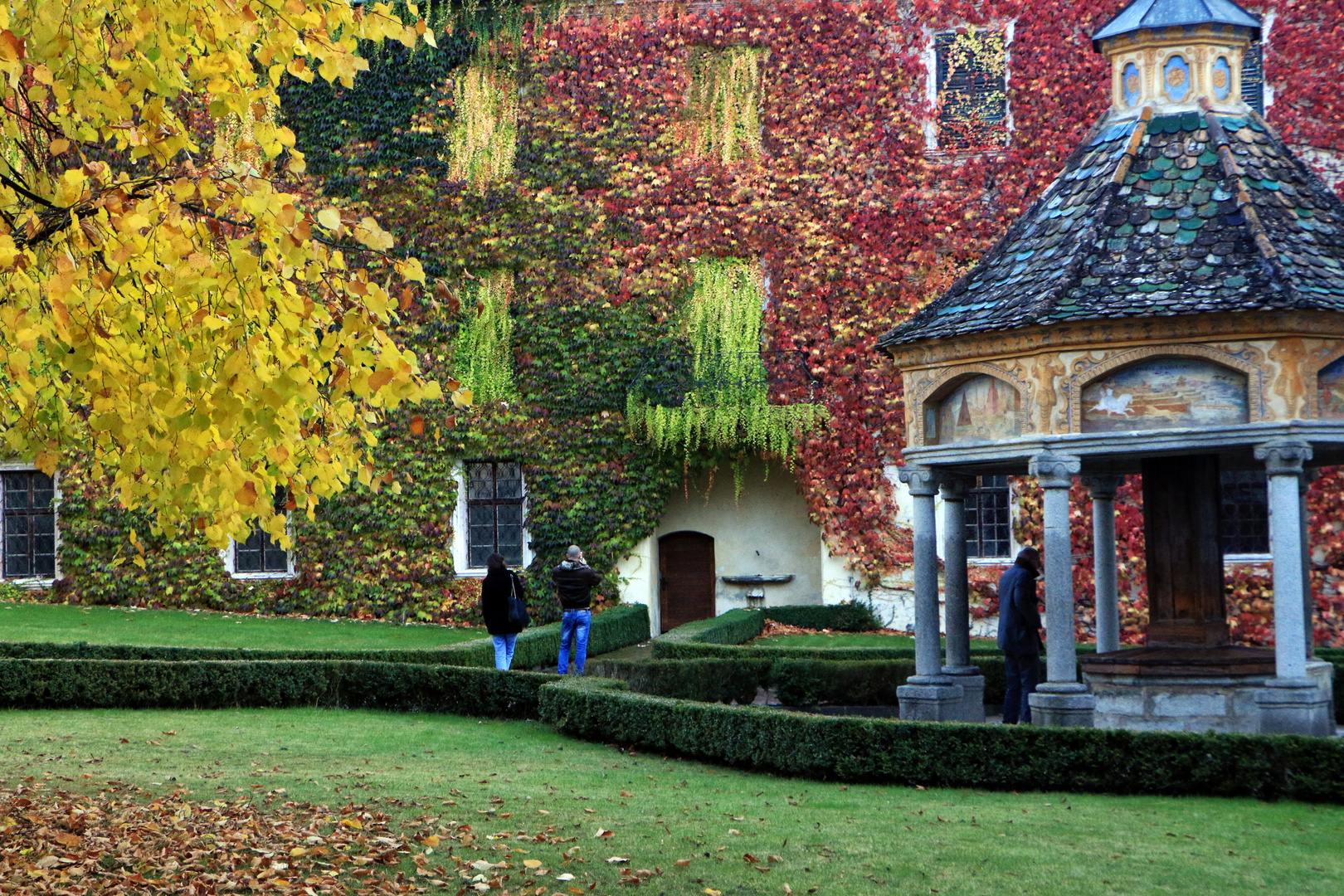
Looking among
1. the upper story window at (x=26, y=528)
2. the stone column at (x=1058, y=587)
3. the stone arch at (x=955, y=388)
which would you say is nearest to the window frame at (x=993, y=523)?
the stone arch at (x=955, y=388)

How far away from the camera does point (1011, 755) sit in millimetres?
10281

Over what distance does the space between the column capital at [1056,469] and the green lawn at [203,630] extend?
36.4 ft

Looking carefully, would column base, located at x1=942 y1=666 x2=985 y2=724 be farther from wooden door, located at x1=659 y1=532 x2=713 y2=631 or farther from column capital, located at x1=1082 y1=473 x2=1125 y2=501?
wooden door, located at x1=659 y1=532 x2=713 y2=631

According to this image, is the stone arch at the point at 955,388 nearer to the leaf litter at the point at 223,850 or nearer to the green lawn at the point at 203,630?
the leaf litter at the point at 223,850

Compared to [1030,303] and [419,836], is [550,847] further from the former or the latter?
[1030,303]

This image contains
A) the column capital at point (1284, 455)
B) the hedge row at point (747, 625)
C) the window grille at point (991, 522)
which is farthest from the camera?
the window grille at point (991, 522)

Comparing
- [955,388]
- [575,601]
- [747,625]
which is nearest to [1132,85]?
[955,388]

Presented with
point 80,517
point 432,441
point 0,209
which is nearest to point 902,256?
point 432,441

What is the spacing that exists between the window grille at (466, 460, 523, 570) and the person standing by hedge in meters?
8.05

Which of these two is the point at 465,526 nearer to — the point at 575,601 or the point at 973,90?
the point at 575,601

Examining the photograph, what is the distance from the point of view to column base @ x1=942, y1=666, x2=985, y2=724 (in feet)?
43.1

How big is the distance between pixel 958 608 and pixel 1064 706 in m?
2.27

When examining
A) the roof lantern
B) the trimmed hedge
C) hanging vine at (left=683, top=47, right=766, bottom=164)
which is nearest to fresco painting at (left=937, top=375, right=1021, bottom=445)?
the roof lantern

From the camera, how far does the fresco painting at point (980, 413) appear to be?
12.0 meters
